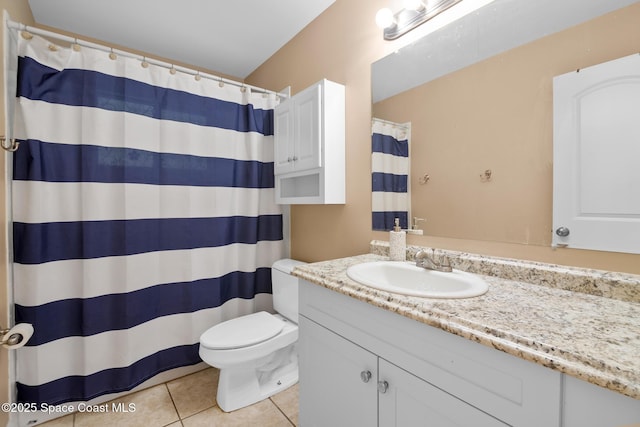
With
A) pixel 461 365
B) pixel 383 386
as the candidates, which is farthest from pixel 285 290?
pixel 461 365

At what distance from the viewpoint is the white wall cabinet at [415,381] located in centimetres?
55

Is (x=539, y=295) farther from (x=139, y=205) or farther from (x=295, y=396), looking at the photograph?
(x=139, y=205)

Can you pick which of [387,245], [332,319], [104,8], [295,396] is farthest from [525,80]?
[104,8]

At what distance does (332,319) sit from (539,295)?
0.69 metres

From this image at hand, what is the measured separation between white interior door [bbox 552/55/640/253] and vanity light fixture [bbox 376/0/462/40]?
649 mm

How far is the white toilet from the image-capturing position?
1474mm

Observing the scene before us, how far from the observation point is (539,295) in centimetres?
86

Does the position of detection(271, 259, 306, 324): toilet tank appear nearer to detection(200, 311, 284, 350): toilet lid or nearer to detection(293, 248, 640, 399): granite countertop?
detection(200, 311, 284, 350): toilet lid

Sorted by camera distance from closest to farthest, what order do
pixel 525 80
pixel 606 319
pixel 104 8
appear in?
pixel 606 319 < pixel 525 80 < pixel 104 8

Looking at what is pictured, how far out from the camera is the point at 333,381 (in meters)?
1.07

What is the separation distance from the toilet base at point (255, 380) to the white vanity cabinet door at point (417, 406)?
0.98m

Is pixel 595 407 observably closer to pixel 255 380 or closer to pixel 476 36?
pixel 476 36

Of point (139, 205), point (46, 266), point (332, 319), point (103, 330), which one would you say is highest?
point (139, 205)

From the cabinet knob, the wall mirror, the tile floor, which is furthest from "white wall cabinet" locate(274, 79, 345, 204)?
the tile floor
